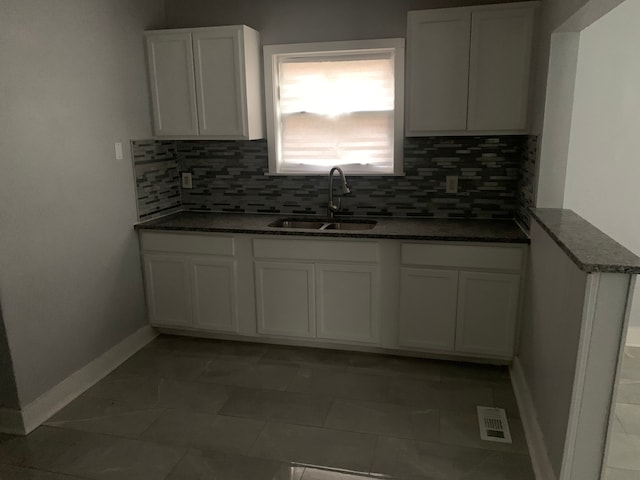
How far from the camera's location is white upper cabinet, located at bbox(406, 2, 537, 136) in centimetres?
296

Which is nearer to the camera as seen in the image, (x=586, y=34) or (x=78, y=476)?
(x=78, y=476)

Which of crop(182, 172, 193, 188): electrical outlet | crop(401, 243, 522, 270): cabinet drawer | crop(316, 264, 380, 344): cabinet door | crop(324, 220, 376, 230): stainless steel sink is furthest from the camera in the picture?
crop(182, 172, 193, 188): electrical outlet

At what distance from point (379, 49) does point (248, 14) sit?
3.17 feet

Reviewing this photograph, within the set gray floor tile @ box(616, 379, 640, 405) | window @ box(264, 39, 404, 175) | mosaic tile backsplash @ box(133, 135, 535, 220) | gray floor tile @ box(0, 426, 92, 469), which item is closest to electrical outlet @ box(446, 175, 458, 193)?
mosaic tile backsplash @ box(133, 135, 535, 220)

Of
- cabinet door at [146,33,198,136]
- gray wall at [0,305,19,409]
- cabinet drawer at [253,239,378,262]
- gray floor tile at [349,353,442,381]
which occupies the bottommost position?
gray floor tile at [349,353,442,381]

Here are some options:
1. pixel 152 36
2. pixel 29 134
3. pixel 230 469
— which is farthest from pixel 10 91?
pixel 230 469

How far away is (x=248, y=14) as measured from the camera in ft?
11.6

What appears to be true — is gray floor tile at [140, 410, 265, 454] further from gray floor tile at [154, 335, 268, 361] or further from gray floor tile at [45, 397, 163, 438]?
gray floor tile at [154, 335, 268, 361]

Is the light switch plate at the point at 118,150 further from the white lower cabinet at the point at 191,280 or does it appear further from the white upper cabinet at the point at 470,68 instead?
the white upper cabinet at the point at 470,68

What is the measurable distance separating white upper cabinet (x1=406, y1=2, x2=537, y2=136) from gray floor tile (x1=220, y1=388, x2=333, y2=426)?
180 centimetres

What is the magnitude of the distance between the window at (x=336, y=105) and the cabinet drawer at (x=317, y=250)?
0.65m

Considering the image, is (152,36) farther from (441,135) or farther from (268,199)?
(441,135)

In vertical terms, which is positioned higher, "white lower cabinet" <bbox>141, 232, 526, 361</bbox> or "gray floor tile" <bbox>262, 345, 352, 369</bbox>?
"white lower cabinet" <bbox>141, 232, 526, 361</bbox>

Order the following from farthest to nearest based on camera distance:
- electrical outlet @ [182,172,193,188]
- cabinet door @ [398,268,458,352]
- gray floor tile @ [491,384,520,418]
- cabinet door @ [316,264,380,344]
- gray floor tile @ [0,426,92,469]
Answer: electrical outlet @ [182,172,193,188] < cabinet door @ [316,264,380,344] < cabinet door @ [398,268,458,352] < gray floor tile @ [491,384,520,418] < gray floor tile @ [0,426,92,469]
